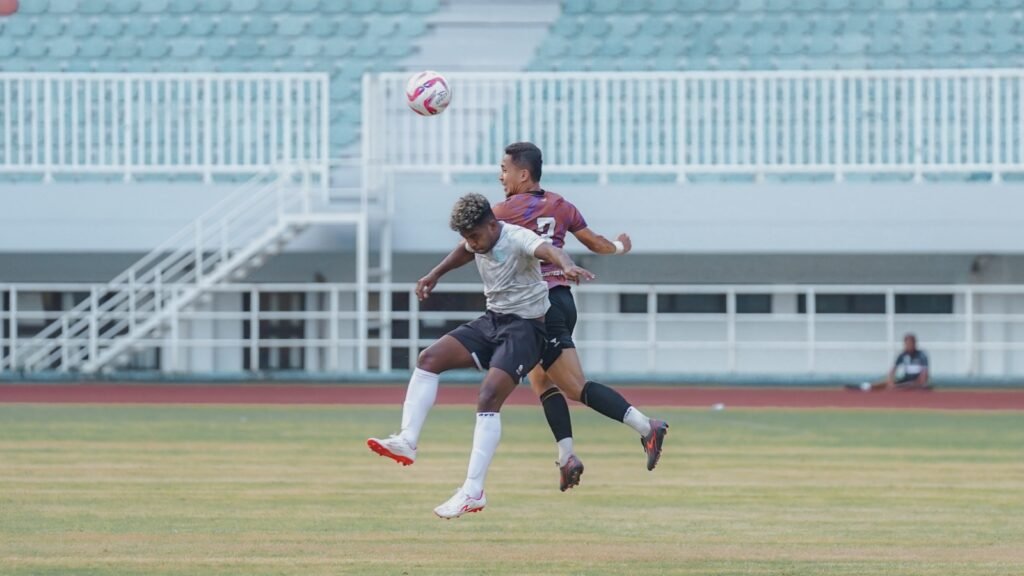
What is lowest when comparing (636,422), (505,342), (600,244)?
(636,422)

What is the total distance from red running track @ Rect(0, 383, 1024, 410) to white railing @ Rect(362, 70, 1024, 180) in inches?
114

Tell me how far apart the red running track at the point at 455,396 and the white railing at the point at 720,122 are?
288 cm

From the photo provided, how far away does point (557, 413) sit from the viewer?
10641mm

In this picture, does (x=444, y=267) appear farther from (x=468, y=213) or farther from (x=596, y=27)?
(x=596, y=27)

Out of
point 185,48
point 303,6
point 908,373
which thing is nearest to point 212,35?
point 185,48

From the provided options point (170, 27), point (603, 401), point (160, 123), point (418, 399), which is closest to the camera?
point (418, 399)

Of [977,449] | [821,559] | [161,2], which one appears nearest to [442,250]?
[161,2]

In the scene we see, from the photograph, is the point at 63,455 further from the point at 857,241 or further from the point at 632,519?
the point at 857,241

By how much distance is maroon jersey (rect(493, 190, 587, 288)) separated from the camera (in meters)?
10.3

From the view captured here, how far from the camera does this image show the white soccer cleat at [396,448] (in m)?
9.59

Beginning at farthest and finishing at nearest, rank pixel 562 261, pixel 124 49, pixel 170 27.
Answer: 1. pixel 170 27
2. pixel 124 49
3. pixel 562 261

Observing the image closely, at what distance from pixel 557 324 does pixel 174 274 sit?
17.0m

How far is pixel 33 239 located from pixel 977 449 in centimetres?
1416

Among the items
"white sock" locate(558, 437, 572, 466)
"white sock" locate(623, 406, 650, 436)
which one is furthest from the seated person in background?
"white sock" locate(558, 437, 572, 466)
